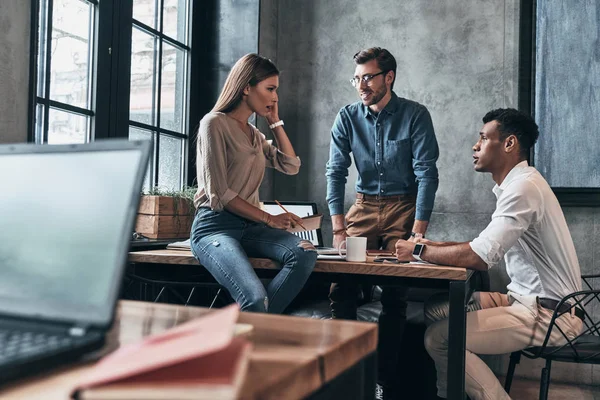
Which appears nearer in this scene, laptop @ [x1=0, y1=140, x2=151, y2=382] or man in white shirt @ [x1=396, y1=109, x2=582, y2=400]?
laptop @ [x1=0, y1=140, x2=151, y2=382]

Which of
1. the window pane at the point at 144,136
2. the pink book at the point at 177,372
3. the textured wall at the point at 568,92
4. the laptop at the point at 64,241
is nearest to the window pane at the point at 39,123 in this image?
the window pane at the point at 144,136

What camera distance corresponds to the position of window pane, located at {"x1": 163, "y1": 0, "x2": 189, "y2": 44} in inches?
158

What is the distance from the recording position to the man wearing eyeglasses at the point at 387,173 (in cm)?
322

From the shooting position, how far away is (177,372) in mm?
502

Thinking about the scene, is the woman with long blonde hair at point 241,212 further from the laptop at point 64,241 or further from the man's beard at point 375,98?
the laptop at point 64,241

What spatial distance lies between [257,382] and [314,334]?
0.71ft

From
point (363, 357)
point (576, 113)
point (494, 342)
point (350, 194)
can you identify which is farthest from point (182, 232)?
point (363, 357)

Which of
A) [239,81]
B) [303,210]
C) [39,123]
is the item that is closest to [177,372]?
[239,81]

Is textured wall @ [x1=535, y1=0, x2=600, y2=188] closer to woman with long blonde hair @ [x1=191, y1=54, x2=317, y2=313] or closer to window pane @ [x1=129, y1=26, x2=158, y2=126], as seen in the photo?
woman with long blonde hair @ [x1=191, y1=54, x2=317, y2=313]

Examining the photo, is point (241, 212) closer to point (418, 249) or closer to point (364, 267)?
point (364, 267)

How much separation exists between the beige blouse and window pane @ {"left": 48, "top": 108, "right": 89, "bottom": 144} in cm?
91

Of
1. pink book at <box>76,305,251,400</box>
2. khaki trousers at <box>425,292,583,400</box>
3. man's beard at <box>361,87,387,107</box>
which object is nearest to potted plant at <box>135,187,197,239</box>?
man's beard at <box>361,87,387,107</box>

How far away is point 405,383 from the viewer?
3303 millimetres

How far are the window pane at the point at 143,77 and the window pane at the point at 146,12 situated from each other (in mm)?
71
